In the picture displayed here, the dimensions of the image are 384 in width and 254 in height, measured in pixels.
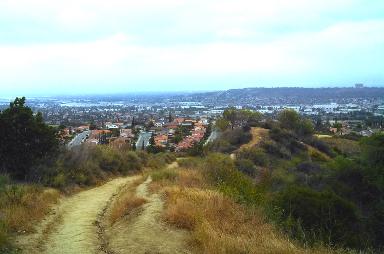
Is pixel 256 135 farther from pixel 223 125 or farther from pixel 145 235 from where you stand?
pixel 145 235

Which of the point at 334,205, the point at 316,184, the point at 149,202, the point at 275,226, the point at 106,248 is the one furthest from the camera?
the point at 316,184

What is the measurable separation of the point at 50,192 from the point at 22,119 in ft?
14.8

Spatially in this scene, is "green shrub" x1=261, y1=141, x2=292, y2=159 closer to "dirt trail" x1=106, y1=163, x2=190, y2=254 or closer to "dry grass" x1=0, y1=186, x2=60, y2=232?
"dry grass" x1=0, y1=186, x2=60, y2=232

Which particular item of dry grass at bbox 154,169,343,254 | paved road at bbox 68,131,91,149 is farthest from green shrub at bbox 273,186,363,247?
paved road at bbox 68,131,91,149

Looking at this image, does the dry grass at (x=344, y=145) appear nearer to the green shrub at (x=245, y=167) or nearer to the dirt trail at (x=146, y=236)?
the green shrub at (x=245, y=167)

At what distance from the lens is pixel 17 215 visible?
10.8 meters

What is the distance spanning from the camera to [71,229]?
10.8 m

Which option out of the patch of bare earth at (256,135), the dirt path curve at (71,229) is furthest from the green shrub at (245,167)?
the dirt path curve at (71,229)

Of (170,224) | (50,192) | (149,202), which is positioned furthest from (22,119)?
(170,224)

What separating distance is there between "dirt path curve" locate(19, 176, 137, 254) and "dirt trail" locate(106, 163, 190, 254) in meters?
0.41

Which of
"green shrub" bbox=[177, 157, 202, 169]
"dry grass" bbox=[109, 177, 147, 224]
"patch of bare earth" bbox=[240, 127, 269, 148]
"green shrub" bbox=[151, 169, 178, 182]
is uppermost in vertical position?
"dry grass" bbox=[109, 177, 147, 224]

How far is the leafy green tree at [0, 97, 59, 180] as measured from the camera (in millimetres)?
17297

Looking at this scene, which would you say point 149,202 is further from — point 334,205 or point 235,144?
point 235,144

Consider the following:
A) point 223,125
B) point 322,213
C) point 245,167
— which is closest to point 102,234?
point 322,213
